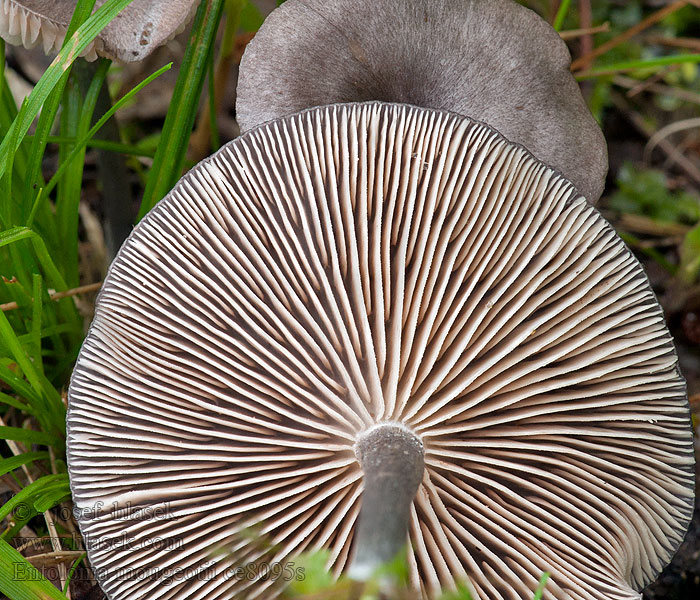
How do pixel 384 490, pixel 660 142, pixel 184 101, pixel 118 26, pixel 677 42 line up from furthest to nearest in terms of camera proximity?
pixel 660 142, pixel 677 42, pixel 184 101, pixel 118 26, pixel 384 490

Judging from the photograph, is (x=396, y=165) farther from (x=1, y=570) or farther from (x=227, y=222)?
(x=1, y=570)

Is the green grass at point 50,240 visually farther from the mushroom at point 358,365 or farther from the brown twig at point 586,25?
the brown twig at point 586,25

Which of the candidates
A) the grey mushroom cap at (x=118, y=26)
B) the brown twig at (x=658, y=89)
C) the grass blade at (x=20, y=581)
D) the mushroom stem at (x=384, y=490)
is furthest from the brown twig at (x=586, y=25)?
the grass blade at (x=20, y=581)

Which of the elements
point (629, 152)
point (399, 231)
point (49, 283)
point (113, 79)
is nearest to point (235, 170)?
point (399, 231)

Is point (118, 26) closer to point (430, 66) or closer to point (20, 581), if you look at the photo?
point (430, 66)

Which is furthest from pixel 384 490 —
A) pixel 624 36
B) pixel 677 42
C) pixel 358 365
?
pixel 677 42
